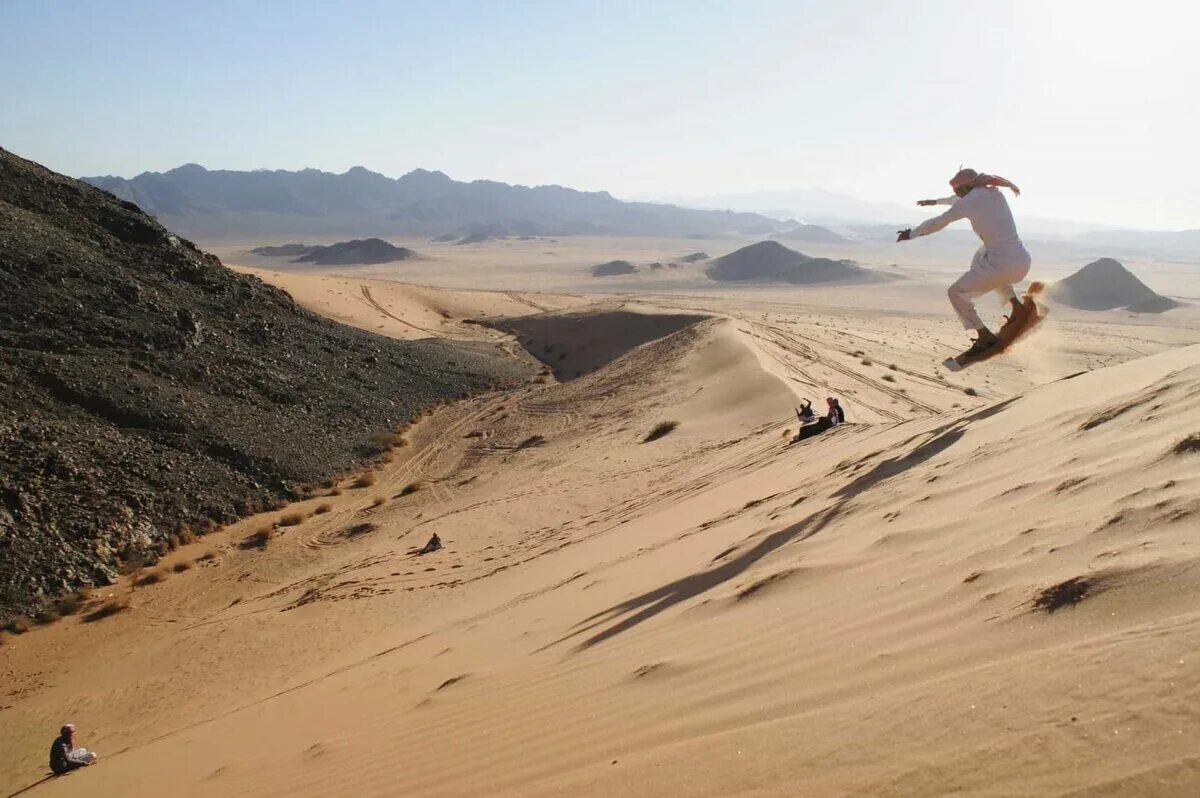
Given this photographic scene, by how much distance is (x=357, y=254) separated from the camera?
101 meters

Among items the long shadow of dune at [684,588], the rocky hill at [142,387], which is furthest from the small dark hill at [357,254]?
the long shadow of dune at [684,588]

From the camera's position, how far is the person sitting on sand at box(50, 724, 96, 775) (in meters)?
7.27

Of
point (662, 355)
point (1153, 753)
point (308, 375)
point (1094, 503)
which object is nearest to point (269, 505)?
point (308, 375)

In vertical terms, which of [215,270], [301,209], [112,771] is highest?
[301,209]

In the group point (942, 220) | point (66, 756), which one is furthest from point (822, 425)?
point (66, 756)

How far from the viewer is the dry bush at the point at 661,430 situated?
57.1 ft

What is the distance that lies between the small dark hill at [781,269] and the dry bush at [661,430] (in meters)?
60.7

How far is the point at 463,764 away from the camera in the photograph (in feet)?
12.9

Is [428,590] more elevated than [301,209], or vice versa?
[301,209]

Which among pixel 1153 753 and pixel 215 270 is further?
pixel 215 270

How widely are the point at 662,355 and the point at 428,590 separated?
1611 cm

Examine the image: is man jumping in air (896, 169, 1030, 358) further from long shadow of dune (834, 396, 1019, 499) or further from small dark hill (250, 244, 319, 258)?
small dark hill (250, 244, 319, 258)

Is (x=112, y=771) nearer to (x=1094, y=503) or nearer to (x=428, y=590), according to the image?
(x=428, y=590)

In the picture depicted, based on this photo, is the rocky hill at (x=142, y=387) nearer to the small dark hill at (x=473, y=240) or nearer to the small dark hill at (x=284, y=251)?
the small dark hill at (x=284, y=251)
